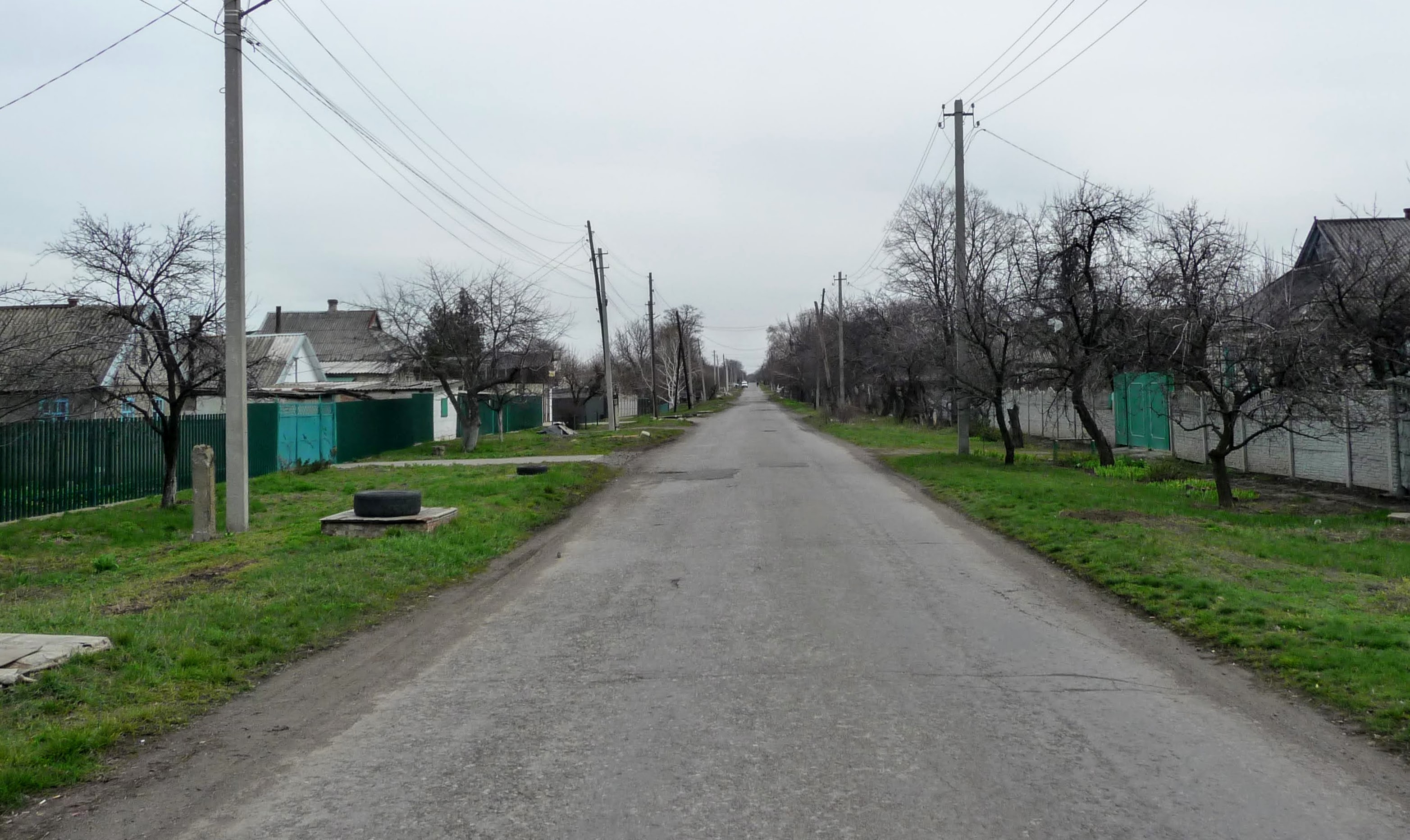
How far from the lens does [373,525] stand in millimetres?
12109

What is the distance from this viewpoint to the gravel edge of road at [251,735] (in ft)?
14.0

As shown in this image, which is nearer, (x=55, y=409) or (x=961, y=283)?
(x=55, y=409)

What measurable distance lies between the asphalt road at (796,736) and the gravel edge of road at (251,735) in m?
0.03

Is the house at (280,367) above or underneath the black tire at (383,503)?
above

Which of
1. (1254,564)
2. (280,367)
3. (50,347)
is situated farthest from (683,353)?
(1254,564)

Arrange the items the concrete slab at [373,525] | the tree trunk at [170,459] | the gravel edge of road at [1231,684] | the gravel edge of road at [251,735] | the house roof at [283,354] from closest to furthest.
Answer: the gravel edge of road at [251,735] < the gravel edge of road at [1231,684] < the concrete slab at [373,525] < the tree trunk at [170,459] < the house roof at [283,354]

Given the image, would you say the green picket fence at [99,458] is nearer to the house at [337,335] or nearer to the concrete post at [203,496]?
the concrete post at [203,496]

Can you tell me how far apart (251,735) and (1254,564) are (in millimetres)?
9103

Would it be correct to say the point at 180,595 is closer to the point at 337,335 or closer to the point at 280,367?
the point at 280,367

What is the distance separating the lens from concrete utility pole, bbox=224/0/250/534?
12.4 m

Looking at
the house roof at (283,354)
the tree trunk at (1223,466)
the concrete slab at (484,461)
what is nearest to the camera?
the tree trunk at (1223,466)

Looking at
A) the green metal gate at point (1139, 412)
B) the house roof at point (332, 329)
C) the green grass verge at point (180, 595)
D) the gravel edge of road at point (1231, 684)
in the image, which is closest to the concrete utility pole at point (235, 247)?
the green grass verge at point (180, 595)

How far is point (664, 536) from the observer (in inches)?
488

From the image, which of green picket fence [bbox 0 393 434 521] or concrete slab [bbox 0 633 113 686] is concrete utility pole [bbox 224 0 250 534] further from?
concrete slab [bbox 0 633 113 686]
